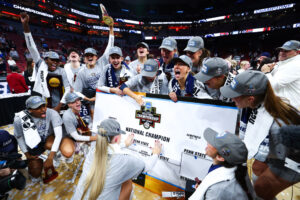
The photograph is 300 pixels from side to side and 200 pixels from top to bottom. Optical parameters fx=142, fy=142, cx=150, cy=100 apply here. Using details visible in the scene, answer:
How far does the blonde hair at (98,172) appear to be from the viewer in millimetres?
1379

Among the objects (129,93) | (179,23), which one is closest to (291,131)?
(129,93)

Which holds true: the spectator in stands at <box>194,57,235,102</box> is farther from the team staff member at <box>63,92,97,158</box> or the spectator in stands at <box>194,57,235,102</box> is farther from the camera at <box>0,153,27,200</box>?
the camera at <box>0,153,27,200</box>

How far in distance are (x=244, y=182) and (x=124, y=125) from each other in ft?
5.99

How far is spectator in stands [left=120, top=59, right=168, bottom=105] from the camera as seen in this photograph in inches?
91.1

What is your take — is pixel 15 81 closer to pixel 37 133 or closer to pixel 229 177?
pixel 37 133

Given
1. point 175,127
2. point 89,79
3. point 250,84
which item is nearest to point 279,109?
point 250,84

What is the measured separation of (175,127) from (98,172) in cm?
116

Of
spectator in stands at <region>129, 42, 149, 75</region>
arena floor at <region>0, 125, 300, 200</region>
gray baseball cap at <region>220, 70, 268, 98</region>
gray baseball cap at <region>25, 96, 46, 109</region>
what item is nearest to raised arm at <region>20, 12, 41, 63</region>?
gray baseball cap at <region>25, 96, 46, 109</region>

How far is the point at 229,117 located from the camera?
5.76 ft

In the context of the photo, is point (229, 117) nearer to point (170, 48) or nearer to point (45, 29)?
point (170, 48)

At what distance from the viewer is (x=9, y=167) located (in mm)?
1932

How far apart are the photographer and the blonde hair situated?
107 centimetres

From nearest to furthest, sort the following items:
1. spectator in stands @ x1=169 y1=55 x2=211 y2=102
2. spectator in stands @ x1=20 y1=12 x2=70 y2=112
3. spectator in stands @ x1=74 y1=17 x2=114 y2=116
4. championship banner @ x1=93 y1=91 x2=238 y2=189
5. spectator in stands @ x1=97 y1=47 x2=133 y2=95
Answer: championship banner @ x1=93 y1=91 x2=238 y2=189
spectator in stands @ x1=169 y1=55 x2=211 y2=102
spectator in stands @ x1=97 y1=47 x2=133 y2=95
spectator in stands @ x1=20 y1=12 x2=70 y2=112
spectator in stands @ x1=74 y1=17 x2=114 y2=116

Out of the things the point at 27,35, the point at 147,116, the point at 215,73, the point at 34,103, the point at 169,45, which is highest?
the point at 27,35
